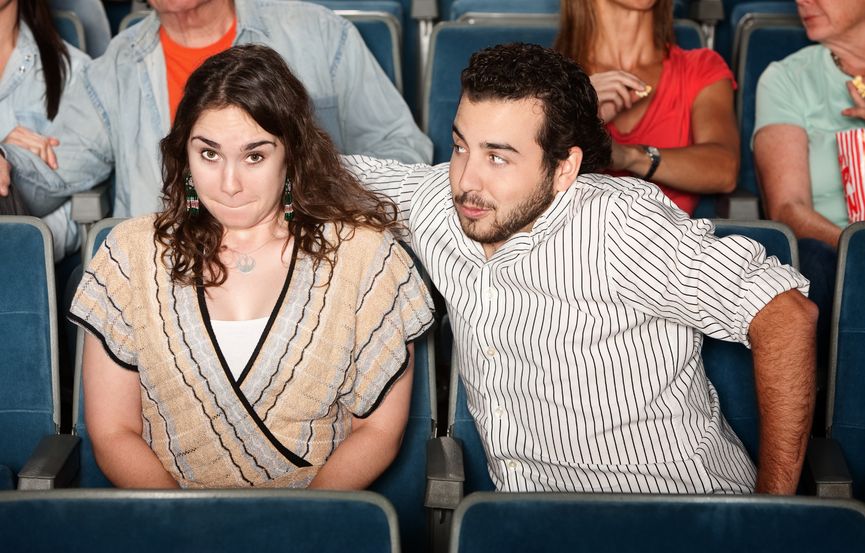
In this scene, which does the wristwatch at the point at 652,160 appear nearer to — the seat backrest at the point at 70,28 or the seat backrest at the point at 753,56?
the seat backrest at the point at 753,56

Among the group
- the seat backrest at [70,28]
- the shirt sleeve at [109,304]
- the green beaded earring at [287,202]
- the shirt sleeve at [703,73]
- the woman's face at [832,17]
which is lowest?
the shirt sleeve at [109,304]

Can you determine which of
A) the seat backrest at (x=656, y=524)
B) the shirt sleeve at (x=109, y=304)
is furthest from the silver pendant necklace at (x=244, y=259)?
the seat backrest at (x=656, y=524)

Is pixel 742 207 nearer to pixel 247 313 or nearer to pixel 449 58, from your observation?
pixel 449 58

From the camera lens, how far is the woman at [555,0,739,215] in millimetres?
2082

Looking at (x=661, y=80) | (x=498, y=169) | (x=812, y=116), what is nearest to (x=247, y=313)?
(x=498, y=169)

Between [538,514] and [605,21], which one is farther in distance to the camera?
[605,21]

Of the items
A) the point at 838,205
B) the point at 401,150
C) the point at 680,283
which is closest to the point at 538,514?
the point at 680,283

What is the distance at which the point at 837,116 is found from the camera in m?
2.25

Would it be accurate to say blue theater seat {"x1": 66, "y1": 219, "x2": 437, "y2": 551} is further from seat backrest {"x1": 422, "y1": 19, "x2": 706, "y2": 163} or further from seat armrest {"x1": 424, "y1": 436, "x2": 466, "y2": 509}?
seat backrest {"x1": 422, "y1": 19, "x2": 706, "y2": 163}

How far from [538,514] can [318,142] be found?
0.72 metres

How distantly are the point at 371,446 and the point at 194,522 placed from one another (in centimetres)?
51

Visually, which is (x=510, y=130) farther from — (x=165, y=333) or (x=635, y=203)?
(x=165, y=333)

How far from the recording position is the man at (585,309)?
141 cm

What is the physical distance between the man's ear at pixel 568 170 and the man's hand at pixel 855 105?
93cm
